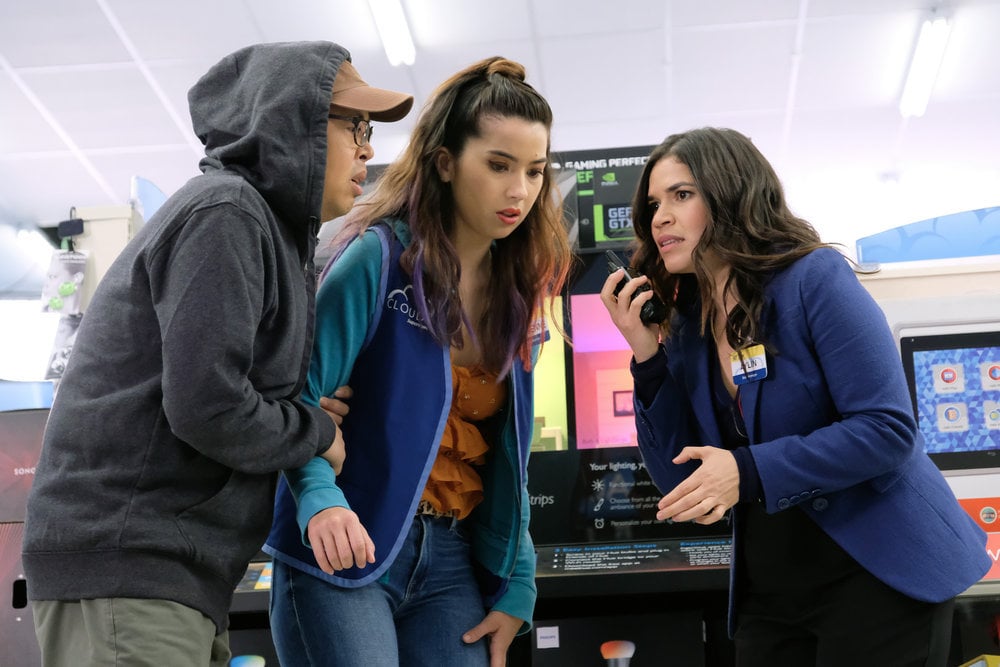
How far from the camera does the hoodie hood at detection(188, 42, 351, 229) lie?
161 centimetres

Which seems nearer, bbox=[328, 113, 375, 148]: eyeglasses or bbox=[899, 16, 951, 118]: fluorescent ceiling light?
bbox=[328, 113, 375, 148]: eyeglasses

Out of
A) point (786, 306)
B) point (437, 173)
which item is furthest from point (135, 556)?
point (786, 306)

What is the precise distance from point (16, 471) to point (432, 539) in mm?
1824

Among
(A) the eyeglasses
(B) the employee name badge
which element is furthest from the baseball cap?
(B) the employee name badge

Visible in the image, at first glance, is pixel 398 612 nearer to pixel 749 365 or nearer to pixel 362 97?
pixel 749 365

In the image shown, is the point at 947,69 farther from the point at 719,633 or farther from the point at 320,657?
the point at 320,657

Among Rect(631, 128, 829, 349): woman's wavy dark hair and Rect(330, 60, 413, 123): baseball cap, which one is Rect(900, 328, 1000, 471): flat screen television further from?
Rect(330, 60, 413, 123): baseball cap

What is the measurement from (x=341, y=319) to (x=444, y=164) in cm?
43

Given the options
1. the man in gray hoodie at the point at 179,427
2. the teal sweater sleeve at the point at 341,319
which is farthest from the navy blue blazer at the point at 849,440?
the man in gray hoodie at the point at 179,427

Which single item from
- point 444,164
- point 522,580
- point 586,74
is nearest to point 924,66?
point 586,74

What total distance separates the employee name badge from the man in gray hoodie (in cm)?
86

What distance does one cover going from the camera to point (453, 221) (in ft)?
6.64

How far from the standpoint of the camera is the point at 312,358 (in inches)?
68.8

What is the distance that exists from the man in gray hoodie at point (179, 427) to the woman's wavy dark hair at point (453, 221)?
0.34 meters
